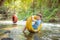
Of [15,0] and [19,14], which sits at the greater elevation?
[15,0]

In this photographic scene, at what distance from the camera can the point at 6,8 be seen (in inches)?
548

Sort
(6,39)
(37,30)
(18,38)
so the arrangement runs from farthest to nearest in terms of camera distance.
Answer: (37,30) < (18,38) < (6,39)

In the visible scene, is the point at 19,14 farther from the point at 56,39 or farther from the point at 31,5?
the point at 56,39

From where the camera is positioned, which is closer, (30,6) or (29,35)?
(29,35)

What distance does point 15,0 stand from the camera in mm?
14289

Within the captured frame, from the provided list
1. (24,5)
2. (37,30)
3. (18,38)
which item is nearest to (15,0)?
(24,5)

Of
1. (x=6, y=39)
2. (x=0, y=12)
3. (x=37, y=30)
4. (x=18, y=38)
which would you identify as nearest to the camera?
(x=6, y=39)

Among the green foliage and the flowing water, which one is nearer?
the flowing water

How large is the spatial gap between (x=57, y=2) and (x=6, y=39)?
28.1 feet

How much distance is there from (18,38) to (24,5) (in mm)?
7721

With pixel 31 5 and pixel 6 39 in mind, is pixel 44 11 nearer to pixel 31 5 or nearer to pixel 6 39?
pixel 31 5

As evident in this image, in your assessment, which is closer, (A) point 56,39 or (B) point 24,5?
(A) point 56,39

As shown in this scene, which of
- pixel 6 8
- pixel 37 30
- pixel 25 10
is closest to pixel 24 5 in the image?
pixel 25 10

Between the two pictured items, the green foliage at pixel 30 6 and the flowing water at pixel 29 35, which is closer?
the flowing water at pixel 29 35
